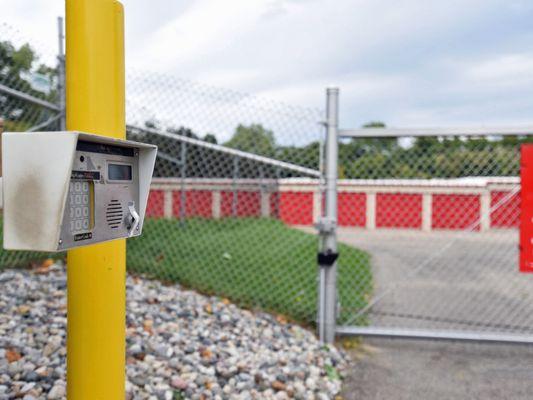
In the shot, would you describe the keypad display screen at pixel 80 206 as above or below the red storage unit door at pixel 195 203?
above

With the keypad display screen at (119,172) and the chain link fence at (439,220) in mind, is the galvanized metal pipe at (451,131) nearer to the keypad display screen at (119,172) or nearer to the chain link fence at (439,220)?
the chain link fence at (439,220)

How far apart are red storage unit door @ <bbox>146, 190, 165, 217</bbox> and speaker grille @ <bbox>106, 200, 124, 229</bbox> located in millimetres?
4727

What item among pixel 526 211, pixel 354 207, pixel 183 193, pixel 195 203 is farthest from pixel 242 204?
pixel 526 211

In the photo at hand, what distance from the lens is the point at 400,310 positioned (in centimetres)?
570

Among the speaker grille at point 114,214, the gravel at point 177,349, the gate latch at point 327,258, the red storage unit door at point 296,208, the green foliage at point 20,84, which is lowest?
the gravel at point 177,349

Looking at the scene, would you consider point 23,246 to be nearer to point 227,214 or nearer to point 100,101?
point 100,101

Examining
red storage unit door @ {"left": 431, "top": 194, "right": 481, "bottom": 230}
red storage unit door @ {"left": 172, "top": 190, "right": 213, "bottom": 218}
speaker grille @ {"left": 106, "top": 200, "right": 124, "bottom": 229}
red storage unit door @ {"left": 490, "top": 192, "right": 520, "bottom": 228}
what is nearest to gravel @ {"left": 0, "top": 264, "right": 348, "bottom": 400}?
speaker grille @ {"left": 106, "top": 200, "right": 124, "bottom": 229}

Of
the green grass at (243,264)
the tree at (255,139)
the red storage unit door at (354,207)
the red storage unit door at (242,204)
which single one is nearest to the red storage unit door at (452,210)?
the red storage unit door at (354,207)

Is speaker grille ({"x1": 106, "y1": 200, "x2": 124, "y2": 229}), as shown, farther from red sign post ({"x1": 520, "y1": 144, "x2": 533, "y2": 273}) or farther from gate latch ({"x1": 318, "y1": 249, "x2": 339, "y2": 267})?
red sign post ({"x1": 520, "y1": 144, "x2": 533, "y2": 273})

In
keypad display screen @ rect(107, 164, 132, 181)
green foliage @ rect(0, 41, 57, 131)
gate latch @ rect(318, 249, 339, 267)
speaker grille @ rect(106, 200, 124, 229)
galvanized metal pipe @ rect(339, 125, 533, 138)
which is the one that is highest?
green foliage @ rect(0, 41, 57, 131)

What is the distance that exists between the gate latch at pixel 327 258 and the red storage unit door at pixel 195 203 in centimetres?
240

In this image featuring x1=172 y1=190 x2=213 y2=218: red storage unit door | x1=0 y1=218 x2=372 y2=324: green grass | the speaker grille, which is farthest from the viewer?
x1=172 y1=190 x2=213 y2=218: red storage unit door

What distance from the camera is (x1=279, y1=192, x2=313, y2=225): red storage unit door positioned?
675cm

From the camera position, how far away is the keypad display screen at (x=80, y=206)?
58.9 inches
